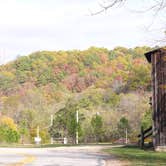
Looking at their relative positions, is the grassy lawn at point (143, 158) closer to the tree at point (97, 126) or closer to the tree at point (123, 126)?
the tree at point (97, 126)

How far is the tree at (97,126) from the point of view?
61125mm

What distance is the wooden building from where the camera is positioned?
92.1 feet

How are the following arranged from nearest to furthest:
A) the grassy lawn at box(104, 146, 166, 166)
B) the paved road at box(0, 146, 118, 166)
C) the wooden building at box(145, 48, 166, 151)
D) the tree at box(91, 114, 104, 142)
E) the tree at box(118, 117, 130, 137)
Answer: the paved road at box(0, 146, 118, 166) → the grassy lawn at box(104, 146, 166, 166) → the wooden building at box(145, 48, 166, 151) → the tree at box(91, 114, 104, 142) → the tree at box(118, 117, 130, 137)

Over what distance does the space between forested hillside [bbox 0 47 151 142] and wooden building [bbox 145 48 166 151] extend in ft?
137

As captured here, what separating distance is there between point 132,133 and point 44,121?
63.6 ft

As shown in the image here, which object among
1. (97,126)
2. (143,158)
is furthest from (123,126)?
(143,158)

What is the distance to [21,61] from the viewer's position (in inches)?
3588

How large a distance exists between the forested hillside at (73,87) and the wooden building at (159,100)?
137 feet

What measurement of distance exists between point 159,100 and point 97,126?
112 ft

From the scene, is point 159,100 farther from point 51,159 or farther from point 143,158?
point 51,159

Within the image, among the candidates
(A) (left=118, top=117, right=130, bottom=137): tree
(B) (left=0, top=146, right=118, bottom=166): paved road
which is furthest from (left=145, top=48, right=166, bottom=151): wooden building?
(A) (left=118, top=117, right=130, bottom=137): tree

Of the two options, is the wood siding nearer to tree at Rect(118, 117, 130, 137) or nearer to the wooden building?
the wooden building

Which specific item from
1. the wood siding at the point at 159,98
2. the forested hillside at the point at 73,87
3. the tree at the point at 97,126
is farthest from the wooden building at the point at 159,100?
the forested hillside at the point at 73,87

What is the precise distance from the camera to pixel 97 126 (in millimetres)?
62062
